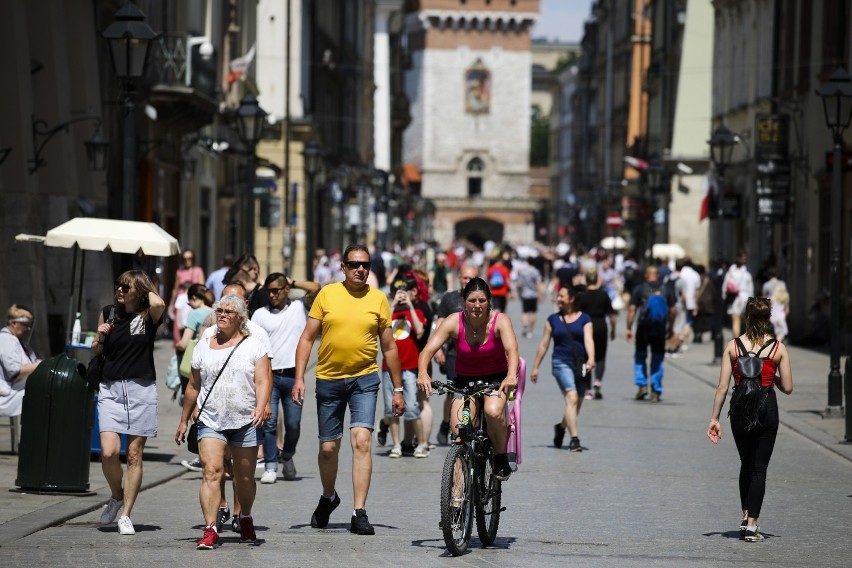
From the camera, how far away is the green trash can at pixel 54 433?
12453 mm

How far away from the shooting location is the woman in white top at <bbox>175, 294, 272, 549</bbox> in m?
10.5

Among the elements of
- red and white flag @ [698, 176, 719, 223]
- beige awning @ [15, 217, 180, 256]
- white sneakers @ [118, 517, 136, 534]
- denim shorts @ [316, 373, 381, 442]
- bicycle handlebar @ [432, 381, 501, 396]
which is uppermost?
red and white flag @ [698, 176, 719, 223]

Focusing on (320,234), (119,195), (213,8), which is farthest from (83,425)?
(320,234)

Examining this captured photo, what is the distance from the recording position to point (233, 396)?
10.5 meters

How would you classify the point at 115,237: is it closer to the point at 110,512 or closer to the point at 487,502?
the point at 110,512

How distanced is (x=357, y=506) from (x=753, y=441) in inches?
97.4

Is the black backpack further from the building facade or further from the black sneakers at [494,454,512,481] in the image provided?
the building facade

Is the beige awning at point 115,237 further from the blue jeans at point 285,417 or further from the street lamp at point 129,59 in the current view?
the blue jeans at point 285,417

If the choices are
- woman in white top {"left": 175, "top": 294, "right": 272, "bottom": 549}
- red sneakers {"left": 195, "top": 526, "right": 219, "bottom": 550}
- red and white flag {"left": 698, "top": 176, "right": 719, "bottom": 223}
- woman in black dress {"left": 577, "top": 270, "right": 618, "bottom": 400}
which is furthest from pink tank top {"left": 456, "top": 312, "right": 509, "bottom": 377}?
red and white flag {"left": 698, "top": 176, "right": 719, "bottom": 223}

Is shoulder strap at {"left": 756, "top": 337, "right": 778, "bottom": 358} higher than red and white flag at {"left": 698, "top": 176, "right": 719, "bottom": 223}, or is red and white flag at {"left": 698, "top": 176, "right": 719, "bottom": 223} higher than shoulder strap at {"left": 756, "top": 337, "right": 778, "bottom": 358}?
red and white flag at {"left": 698, "top": 176, "right": 719, "bottom": 223}

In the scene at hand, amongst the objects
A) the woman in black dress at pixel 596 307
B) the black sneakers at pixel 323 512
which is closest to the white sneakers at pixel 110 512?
the black sneakers at pixel 323 512

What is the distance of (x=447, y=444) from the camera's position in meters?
16.7

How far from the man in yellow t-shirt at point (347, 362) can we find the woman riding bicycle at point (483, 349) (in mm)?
341

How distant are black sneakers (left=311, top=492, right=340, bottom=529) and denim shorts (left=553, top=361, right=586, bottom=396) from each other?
545 cm
